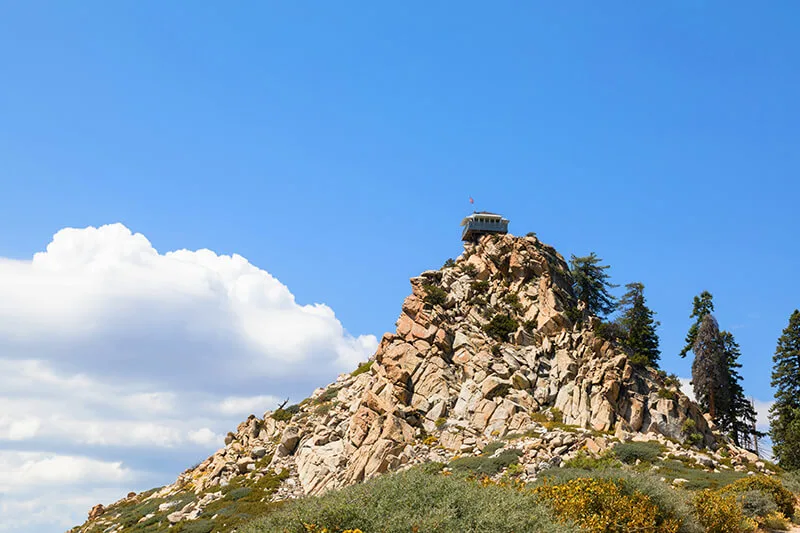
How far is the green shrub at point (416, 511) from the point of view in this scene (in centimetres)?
1511

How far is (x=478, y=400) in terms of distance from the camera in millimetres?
47469

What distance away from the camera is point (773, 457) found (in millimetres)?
54000

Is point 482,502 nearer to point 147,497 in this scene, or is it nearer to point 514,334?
point 514,334

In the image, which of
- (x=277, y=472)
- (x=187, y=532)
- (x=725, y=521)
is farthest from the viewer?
(x=277, y=472)

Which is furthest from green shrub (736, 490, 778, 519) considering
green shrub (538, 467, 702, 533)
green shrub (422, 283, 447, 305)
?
green shrub (422, 283, 447, 305)

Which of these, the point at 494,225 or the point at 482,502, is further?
the point at 494,225

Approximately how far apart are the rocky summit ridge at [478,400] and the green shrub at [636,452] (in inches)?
41.8

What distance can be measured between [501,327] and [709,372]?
20432 mm

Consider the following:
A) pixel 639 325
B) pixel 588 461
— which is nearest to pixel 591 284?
pixel 639 325

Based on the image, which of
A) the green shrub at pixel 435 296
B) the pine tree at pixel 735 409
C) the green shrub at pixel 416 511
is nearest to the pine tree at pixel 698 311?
the pine tree at pixel 735 409

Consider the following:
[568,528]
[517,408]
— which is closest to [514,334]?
[517,408]

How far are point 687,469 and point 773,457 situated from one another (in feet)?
79.8

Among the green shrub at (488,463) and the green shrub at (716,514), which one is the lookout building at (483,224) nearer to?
the green shrub at (488,463)

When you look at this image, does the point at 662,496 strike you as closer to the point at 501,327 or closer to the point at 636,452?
the point at 636,452
